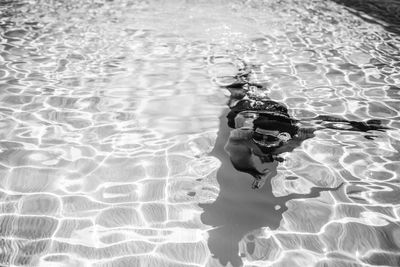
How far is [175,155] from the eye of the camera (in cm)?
294

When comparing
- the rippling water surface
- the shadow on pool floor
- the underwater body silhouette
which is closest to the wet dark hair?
the underwater body silhouette

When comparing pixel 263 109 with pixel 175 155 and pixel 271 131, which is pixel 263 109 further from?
pixel 175 155

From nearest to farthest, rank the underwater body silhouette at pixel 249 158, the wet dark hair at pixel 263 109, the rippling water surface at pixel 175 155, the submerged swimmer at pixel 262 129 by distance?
the rippling water surface at pixel 175 155
the underwater body silhouette at pixel 249 158
the submerged swimmer at pixel 262 129
the wet dark hair at pixel 263 109

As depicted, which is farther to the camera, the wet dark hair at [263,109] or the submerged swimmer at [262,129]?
the wet dark hair at [263,109]

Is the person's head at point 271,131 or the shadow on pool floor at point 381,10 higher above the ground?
the shadow on pool floor at point 381,10

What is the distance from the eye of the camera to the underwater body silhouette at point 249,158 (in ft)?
7.38

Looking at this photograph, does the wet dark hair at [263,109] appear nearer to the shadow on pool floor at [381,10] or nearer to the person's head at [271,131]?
the person's head at [271,131]

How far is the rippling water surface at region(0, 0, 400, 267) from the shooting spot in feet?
6.95

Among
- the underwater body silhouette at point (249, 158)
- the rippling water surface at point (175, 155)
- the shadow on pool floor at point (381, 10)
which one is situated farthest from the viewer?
the shadow on pool floor at point (381, 10)

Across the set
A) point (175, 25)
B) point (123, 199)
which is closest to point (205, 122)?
point (123, 199)

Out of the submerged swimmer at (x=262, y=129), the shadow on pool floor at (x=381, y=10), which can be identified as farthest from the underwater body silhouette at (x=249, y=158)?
the shadow on pool floor at (x=381, y=10)

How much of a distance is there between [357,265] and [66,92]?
11.0ft

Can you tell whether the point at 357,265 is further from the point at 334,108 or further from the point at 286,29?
the point at 286,29

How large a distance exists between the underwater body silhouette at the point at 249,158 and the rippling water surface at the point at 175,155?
0.06 feet
